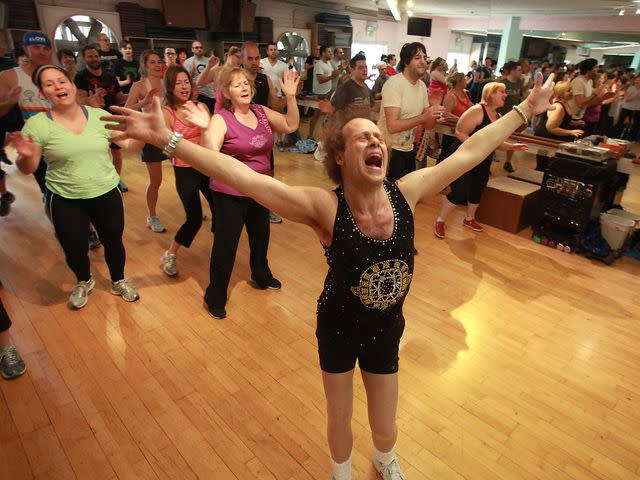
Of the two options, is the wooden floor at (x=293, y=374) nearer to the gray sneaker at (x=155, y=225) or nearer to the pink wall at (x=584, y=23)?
the gray sneaker at (x=155, y=225)

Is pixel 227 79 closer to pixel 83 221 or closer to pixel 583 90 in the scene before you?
pixel 83 221

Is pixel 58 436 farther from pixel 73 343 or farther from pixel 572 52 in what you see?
pixel 572 52

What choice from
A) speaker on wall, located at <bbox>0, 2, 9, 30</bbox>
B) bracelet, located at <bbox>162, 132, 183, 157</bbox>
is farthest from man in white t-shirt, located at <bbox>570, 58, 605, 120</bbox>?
speaker on wall, located at <bbox>0, 2, 9, 30</bbox>

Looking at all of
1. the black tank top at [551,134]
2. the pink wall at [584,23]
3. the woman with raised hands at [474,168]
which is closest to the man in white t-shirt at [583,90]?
the black tank top at [551,134]

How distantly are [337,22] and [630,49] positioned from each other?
446 inches

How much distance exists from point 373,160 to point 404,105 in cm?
215

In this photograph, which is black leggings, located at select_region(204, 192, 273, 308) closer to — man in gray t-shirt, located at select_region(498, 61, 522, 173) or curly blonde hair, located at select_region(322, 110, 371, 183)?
curly blonde hair, located at select_region(322, 110, 371, 183)

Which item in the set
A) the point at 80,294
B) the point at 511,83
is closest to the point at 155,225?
the point at 80,294

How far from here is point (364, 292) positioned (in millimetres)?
1299

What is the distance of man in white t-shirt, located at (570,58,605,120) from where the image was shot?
552 centimetres

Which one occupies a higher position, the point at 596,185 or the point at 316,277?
the point at 596,185

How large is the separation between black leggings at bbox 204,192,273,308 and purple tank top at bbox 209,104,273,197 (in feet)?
0.31

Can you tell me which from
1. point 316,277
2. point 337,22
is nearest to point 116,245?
point 316,277

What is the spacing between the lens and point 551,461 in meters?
1.90
